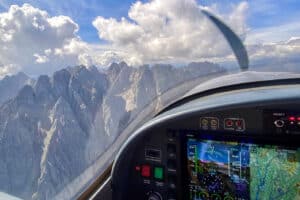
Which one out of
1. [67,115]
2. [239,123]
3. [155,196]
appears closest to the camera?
[239,123]

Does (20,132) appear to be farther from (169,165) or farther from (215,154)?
(215,154)

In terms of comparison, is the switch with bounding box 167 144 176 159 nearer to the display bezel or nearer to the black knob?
the display bezel

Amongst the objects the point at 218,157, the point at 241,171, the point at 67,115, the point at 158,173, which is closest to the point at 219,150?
the point at 218,157

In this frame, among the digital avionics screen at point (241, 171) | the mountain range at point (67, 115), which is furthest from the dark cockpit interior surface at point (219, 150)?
the mountain range at point (67, 115)

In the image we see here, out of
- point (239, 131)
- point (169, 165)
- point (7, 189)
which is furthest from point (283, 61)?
point (7, 189)

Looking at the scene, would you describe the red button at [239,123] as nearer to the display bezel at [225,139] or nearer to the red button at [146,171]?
the display bezel at [225,139]

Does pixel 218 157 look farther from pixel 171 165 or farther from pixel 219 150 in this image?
pixel 171 165

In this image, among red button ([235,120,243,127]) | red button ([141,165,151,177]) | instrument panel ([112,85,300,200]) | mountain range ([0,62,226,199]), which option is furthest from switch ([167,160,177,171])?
red button ([235,120,243,127])

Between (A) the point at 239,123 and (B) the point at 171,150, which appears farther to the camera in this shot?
(B) the point at 171,150
